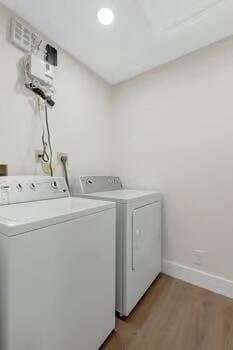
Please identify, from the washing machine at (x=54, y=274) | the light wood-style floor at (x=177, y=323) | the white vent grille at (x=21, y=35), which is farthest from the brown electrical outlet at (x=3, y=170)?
the light wood-style floor at (x=177, y=323)

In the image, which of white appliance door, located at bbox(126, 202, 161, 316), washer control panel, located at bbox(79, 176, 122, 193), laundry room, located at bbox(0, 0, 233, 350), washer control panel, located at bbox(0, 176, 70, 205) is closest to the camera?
laundry room, located at bbox(0, 0, 233, 350)

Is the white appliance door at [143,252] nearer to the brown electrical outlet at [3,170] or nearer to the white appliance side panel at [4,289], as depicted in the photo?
the white appliance side panel at [4,289]

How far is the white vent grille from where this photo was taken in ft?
4.52

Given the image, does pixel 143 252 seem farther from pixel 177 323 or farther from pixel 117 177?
pixel 117 177

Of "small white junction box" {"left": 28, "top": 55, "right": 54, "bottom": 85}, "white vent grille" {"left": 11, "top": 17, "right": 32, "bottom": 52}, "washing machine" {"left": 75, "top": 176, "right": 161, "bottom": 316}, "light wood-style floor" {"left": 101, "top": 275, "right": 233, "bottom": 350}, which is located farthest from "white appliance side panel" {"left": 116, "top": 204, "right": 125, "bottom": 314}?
"white vent grille" {"left": 11, "top": 17, "right": 32, "bottom": 52}

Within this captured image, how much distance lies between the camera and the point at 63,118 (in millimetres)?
1785

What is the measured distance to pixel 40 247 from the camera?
2.49 ft

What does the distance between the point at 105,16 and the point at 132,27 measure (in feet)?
0.79

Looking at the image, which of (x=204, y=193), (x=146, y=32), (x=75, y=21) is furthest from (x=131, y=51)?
(x=204, y=193)

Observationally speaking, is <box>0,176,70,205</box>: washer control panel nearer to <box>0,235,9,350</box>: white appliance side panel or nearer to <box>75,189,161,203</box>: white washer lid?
<box>75,189,161,203</box>: white washer lid

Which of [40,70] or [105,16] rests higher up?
[105,16]

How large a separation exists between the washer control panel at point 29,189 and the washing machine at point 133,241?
0.22 m

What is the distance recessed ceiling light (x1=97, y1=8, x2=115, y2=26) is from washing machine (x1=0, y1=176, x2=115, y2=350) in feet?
4.48

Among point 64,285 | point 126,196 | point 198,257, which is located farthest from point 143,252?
point 64,285
